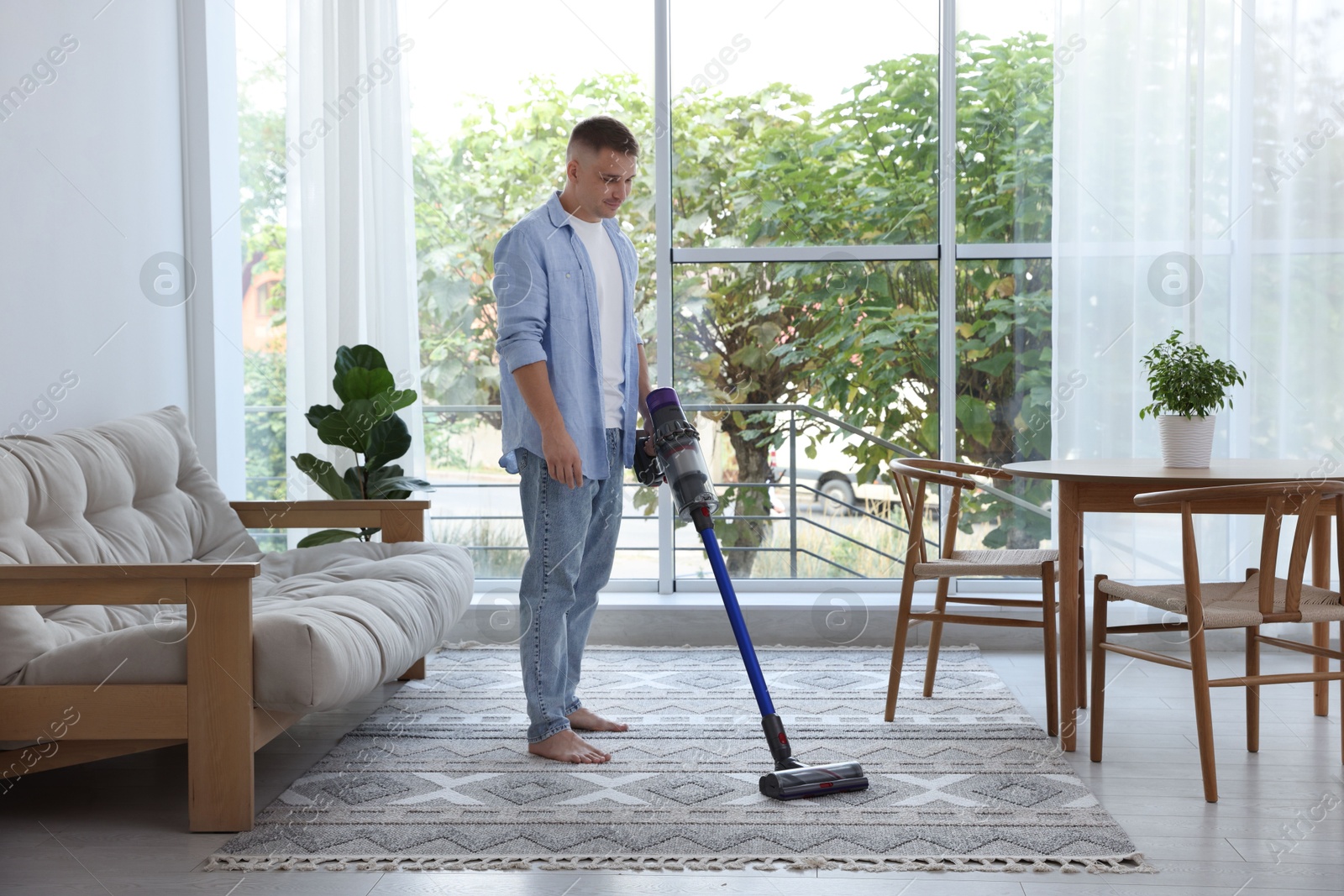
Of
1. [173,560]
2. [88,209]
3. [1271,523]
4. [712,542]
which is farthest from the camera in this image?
[88,209]

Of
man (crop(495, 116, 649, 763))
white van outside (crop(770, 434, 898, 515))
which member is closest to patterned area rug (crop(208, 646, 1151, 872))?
man (crop(495, 116, 649, 763))

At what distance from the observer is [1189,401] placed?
8.78 feet

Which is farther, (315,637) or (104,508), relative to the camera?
(104,508)

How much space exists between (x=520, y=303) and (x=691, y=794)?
102cm

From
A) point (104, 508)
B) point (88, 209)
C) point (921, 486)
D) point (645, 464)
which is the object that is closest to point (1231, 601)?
point (921, 486)

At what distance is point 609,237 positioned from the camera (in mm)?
2518

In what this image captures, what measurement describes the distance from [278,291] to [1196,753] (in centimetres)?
317

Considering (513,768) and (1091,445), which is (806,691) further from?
(1091,445)

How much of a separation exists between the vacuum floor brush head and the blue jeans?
525mm

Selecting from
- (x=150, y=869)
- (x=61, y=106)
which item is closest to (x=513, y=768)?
(x=150, y=869)

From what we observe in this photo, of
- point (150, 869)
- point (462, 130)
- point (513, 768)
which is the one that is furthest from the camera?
point (462, 130)

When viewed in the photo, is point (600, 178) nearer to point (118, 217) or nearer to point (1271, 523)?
point (1271, 523)

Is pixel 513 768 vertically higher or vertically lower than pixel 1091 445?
lower

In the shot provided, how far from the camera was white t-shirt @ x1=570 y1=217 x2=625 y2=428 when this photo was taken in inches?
96.5
